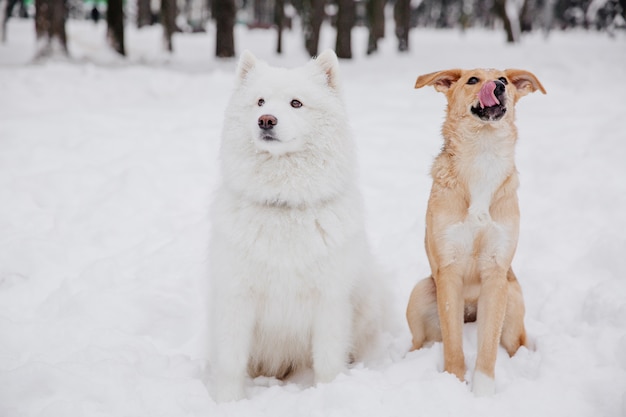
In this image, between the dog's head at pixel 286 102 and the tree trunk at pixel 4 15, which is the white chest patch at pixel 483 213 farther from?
the tree trunk at pixel 4 15

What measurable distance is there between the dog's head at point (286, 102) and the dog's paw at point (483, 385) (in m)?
1.48

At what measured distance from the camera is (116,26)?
44.1ft

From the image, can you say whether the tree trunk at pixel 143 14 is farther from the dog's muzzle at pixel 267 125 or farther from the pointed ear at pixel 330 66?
the dog's muzzle at pixel 267 125

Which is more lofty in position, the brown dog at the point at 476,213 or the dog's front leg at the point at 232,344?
the brown dog at the point at 476,213

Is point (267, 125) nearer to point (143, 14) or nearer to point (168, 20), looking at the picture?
point (168, 20)

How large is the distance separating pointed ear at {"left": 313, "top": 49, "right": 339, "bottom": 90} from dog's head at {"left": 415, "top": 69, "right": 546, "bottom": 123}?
47 cm

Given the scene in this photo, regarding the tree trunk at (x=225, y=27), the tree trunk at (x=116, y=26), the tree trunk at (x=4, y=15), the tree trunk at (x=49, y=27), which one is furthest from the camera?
the tree trunk at (x=4, y=15)

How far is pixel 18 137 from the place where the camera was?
5.84m

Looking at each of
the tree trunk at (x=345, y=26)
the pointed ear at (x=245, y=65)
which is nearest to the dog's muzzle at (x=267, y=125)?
the pointed ear at (x=245, y=65)

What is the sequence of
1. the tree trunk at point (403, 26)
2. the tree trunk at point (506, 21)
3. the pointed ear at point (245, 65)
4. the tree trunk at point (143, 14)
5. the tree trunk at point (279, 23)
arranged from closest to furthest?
1. the pointed ear at point (245, 65)
2. the tree trunk at point (403, 26)
3. the tree trunk at point (506, 21)
4. the tree trunk at point (279, 23)
5. the tree trunk at point (143, 14)

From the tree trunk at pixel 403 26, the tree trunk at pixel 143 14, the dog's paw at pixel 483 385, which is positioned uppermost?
the tree trunk at pixel 143 14

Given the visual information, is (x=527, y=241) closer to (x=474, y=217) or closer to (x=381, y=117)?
(x=474, y=217)

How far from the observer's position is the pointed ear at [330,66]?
117 inches

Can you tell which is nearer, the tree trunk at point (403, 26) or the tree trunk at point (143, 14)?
the tree trunk at point (403, 26)
